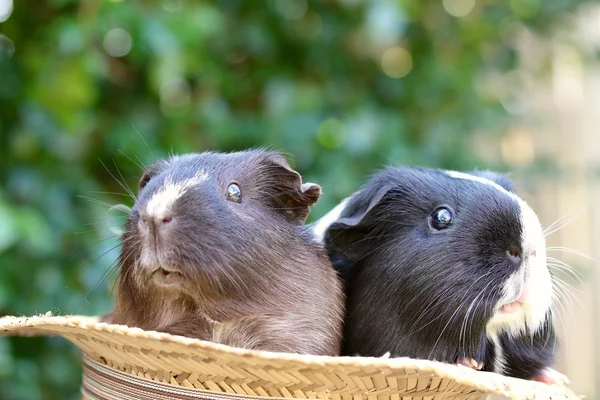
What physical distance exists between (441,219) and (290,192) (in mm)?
333

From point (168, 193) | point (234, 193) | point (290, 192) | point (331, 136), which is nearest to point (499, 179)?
point (290, 192)

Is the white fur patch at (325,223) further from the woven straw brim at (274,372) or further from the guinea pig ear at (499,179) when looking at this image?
the woven straw brim at (274,372)

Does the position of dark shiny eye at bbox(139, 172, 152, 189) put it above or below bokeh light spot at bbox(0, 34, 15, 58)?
below

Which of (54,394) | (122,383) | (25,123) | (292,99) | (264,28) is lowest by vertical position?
(54,394)

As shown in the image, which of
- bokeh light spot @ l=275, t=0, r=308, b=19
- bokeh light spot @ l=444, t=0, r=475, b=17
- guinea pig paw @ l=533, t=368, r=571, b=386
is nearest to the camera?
guinea pig paw @ l=533, t=368, r=571, b=386

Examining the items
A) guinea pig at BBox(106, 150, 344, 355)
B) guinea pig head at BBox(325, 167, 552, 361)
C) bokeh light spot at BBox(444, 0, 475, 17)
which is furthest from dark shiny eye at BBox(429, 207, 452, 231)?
bokeh light spot at BBox(444, 0, 475, 17)

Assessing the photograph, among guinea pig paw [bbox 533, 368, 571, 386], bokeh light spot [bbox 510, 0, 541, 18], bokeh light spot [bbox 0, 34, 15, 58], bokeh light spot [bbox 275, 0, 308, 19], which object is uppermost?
bokeh light spot [bbox 510, 0, 541, 18]

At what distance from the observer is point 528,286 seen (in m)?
1.47

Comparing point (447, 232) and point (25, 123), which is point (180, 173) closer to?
point (447, 232)

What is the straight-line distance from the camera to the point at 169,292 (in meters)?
1.40

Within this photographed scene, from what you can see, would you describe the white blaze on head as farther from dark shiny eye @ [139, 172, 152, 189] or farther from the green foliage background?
the green foliage background

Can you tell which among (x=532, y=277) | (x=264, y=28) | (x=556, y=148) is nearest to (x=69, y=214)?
(x=264, y=28)

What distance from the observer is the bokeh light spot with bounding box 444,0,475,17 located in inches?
137

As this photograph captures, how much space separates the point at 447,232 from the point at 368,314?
0.25m
